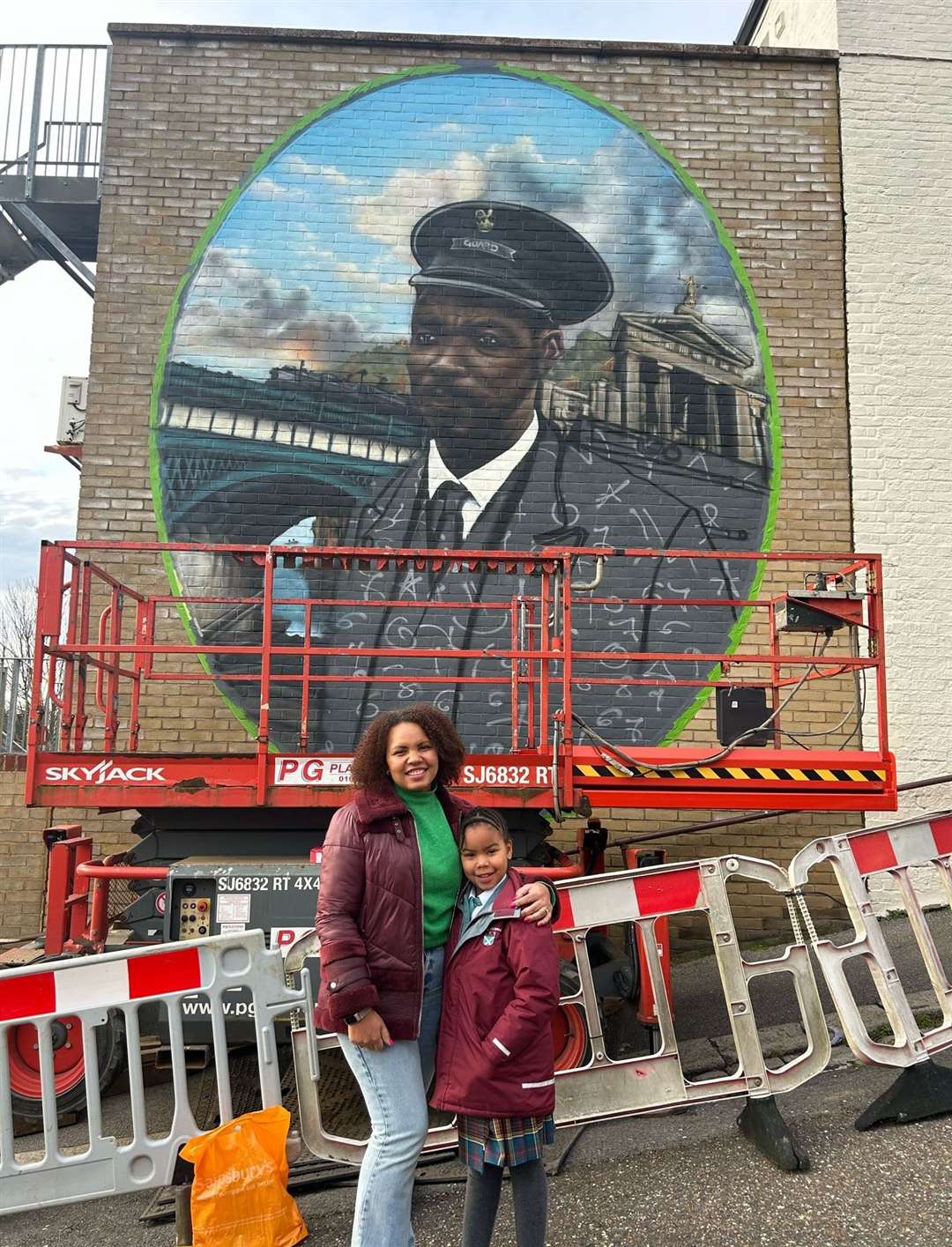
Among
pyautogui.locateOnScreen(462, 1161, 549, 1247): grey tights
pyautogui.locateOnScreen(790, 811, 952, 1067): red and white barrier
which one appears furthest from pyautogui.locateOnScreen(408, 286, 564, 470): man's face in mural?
pyautogui.locateOnScreen(462, 1161, 549, 1247): grey tights

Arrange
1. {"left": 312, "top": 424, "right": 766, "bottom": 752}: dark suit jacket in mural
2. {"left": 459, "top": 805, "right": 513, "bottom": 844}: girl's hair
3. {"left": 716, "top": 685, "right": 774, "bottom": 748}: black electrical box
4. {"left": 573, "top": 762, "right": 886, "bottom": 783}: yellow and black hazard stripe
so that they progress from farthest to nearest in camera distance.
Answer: {"left": 312, "top": 424, "right": 766, "bottom": 752}: dark suit jacket in mural → {"left": 716, "top": 685, "right": 774, "bottom": 748}: black electrical box → {"left": 573, "top": 762, "right": 886, "bottom": 783}: yellow and black hazard stripe → {"left": 459, "top": 805, "right": 513, "bottom": 844}: girl's hair

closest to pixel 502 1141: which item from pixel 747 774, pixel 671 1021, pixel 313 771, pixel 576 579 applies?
pixel 671 1021

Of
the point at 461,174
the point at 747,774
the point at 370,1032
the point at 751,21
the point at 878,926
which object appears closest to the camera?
the point at 370,1032

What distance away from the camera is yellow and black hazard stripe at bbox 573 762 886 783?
16.1 feet

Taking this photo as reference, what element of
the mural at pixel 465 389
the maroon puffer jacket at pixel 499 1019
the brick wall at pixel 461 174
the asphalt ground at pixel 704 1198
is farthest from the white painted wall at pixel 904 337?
the maroon puffer jacket at pixel 499 1019

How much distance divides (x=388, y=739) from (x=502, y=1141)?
1.11 m

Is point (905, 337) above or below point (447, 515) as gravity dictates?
above

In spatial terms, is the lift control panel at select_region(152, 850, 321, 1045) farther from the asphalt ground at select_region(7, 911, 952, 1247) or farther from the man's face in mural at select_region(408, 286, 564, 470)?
the man's face in mural at select_region(408, 286, 564, 470)

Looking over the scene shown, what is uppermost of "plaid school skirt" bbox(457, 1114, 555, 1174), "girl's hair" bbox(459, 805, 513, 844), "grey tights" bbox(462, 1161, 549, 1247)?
"girl's hair" bbox(459, 805, 513, 844)

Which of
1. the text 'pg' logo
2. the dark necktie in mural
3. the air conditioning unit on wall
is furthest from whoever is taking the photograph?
the air conditioning unit on wall

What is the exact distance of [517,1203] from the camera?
258 cm

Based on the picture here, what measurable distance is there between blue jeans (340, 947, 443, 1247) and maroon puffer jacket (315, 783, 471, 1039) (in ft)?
0.31

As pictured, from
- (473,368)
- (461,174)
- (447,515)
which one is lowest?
(447,515)

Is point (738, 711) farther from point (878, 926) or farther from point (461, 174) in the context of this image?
point (461, 174)
